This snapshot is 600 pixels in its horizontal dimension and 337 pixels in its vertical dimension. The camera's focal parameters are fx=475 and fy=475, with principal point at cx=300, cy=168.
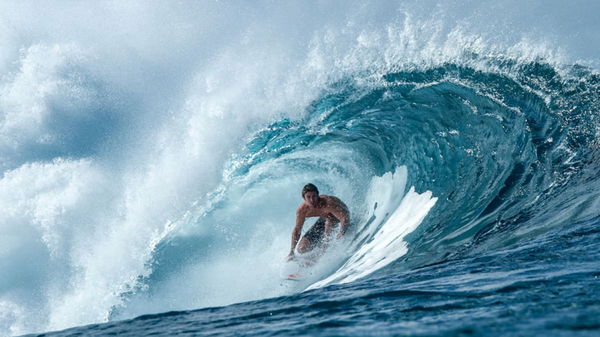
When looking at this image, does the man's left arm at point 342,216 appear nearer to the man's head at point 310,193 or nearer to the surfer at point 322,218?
the surfer at point 322,218

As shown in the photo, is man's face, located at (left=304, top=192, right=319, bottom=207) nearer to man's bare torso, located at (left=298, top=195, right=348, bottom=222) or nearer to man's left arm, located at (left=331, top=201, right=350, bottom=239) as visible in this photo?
man's bare torso, located at (left=298, top=195, right=348, bottom=222)

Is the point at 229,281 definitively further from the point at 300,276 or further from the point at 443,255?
the point at 443,255

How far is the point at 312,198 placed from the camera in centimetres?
705

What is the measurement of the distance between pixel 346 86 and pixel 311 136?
4.13ft

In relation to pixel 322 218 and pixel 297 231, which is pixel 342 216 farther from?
pixel 297 231

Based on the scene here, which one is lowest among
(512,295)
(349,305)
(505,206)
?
(512,295)

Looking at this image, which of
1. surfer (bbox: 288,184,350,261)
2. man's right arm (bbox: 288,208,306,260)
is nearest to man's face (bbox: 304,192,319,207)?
surfer (bbox: 288,184,350,261)

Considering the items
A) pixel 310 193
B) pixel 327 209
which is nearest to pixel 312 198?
pixel 310 193

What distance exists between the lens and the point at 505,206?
20.5 ft

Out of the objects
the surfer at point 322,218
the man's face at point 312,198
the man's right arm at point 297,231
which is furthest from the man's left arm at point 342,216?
the man's right arm at point 297,231

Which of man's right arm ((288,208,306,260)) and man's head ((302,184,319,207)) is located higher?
man's head ((302,184,319,207))

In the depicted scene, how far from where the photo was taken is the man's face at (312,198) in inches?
276

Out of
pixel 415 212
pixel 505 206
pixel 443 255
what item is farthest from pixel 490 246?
pixel 415 212

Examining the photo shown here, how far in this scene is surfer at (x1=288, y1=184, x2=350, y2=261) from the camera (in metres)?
7.21
